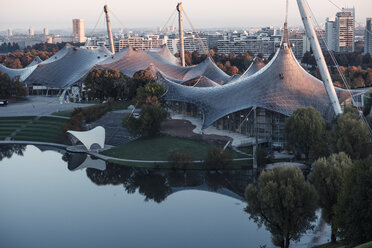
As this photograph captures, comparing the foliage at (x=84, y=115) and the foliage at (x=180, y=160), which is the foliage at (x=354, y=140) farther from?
the foliage at (x=84, y=115)

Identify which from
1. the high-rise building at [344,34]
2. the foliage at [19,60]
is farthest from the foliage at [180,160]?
the high-rise building at [344,34]

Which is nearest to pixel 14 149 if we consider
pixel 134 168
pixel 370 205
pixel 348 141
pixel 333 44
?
pixel 134 168

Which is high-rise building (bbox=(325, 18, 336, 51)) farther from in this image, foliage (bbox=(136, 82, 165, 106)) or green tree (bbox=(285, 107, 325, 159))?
green tree (bbox=(285, 107, 325, 159))

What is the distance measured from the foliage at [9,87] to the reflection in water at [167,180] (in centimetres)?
2509

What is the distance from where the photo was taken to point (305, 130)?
101 ft

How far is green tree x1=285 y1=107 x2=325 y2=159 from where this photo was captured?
30781 millimetres

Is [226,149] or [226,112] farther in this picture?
[226,112]

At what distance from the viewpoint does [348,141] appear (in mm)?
27797

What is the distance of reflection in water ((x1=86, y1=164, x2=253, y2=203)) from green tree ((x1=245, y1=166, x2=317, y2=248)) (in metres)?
7.14

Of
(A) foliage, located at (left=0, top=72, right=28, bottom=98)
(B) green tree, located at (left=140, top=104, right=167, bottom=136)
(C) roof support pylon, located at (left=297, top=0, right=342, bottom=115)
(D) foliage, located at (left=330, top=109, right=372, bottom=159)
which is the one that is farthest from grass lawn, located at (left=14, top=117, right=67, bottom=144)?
(D) foliage, located at (left=330, top=109, right=372, bottom=159)

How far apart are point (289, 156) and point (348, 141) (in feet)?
16.9

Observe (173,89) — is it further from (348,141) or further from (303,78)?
(348,141)

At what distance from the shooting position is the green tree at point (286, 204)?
18875 millimetres

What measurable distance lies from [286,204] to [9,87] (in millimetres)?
41327
